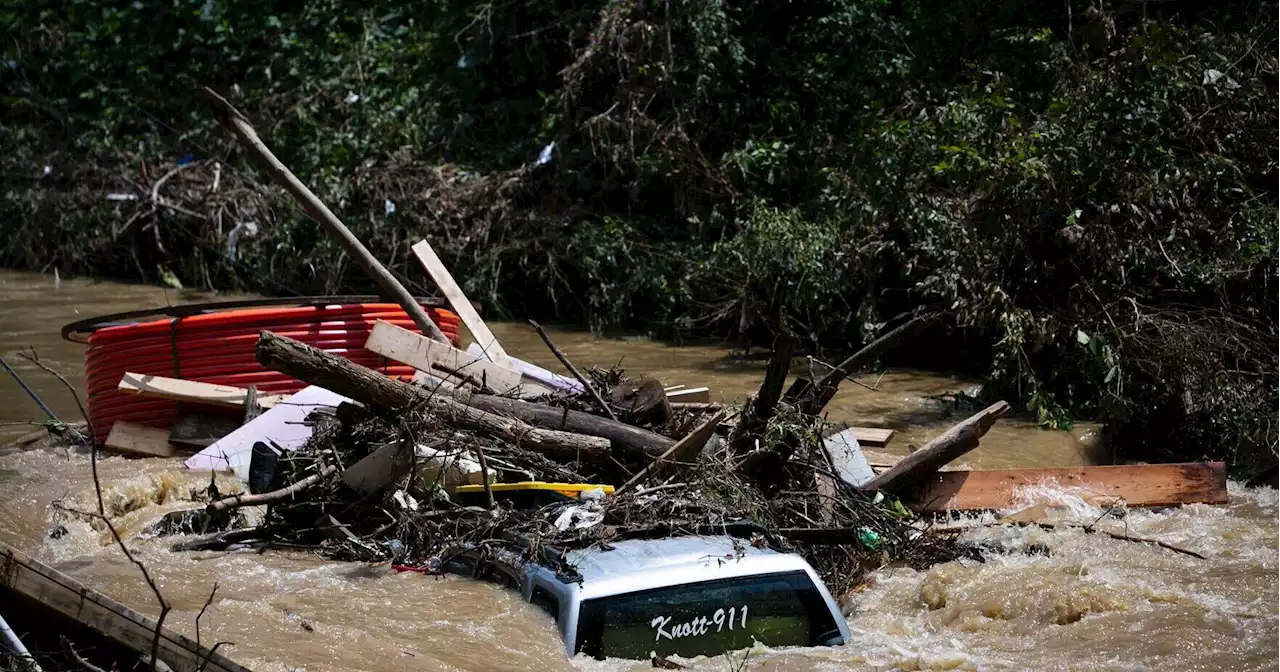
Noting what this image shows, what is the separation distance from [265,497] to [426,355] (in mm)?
1706

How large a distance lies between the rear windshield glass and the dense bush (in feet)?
16.5

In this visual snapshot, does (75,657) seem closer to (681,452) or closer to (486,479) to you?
(486,479)

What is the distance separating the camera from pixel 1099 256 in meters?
10.2

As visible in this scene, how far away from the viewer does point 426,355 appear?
25.6 ft

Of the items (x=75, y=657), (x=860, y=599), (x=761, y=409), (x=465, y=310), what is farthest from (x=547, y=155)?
(x=75, y=657)

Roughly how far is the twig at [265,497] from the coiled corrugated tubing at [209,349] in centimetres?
235

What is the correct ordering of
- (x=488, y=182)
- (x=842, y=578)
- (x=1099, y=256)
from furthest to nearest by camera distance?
(x=488, y=182), (x=1099, y=256), (x=842, y=578)

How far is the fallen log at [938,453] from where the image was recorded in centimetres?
683

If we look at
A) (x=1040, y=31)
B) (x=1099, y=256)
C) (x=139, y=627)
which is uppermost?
(x=1040, y=31)

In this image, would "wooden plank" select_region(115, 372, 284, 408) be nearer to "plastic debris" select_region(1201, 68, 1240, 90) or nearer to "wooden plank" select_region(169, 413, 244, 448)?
"wooden plank" select_region(169, 413, 244, 448)

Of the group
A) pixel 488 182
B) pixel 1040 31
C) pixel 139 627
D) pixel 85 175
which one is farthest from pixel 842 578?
pixel 85 175

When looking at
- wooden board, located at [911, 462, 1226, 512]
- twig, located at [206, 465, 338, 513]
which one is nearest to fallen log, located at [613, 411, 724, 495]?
twig, located at [206, 465, 338, 513]

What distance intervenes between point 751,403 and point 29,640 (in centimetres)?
349

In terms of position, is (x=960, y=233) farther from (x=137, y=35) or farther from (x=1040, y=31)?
(x=137, y=35)
